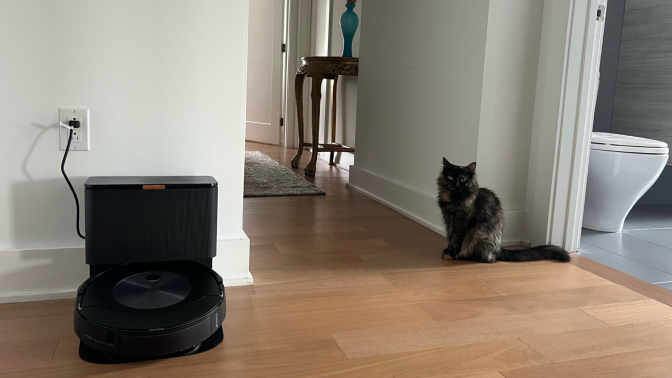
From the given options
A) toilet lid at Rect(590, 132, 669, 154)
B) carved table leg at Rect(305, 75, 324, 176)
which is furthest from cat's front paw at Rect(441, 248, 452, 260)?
carved table leg at Rect(305, 75, 324, 176)

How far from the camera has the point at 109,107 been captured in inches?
57.7

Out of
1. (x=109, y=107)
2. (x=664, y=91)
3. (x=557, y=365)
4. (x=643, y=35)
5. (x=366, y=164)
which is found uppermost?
(x=643, y=35)

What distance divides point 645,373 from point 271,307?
942mm

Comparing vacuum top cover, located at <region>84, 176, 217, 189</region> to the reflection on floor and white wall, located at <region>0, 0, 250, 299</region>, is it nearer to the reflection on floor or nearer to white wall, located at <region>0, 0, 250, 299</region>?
white wall, located at <region>0, 0, 250, 299</region>

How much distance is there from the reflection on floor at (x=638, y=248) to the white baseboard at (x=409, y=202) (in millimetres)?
286

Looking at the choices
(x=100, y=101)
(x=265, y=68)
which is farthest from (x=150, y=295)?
(x=265, y=68)

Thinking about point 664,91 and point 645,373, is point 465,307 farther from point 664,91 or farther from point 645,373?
point 664,91

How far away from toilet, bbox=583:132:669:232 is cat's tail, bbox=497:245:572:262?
26.8 inches

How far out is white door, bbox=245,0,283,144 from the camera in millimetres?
5266

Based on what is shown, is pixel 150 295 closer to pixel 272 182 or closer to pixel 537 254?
pixel 537 254

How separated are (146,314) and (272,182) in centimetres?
222

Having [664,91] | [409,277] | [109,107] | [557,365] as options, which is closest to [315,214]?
[409,277]

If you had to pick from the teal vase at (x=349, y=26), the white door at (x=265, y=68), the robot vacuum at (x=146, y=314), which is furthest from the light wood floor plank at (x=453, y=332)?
the white door at (x=265, y=68)

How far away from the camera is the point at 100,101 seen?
1.46 meters
